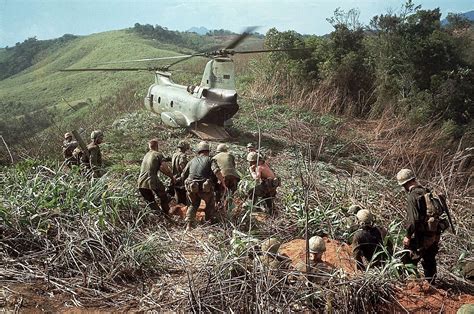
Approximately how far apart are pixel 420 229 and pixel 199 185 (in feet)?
10.9

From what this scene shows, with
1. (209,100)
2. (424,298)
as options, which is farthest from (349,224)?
(209,100)

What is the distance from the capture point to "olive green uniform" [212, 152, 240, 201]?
7973mm

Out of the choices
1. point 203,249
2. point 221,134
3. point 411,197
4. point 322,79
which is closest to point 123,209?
point 203,249

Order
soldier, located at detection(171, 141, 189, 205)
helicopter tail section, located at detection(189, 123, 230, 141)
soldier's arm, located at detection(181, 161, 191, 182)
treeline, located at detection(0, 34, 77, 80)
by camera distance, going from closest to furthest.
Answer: soldier's arm, located at detection(181, 161, 191, 182)
soldier, located at detection(171, 141, 189, 205)
helicopter tail section, located at detection(189, 123, 230, 141)
treeline, located at detection(0, 34, 77, 80)

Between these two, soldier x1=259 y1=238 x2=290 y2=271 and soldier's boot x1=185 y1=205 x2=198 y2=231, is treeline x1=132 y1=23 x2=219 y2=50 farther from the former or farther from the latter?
soldier x1=259 y1=238 x2=290 y2=271

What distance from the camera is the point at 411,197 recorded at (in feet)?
17.6

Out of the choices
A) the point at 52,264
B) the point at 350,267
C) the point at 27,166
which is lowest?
the point at 350,267

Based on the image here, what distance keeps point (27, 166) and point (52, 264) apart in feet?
11.0

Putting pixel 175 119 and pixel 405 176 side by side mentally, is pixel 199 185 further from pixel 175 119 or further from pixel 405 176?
pixel 175 119

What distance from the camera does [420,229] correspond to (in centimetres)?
544

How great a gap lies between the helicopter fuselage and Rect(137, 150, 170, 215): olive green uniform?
5873 mm

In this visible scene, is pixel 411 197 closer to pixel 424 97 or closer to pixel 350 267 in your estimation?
pixel 350 267

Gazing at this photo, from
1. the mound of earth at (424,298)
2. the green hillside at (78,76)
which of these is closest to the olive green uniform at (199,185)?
the mound of earth at (424,298)

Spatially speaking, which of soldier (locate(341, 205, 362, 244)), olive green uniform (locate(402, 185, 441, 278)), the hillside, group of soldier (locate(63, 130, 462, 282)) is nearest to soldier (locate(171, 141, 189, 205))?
group of soldier (locate(63, 130, 462, 282))
